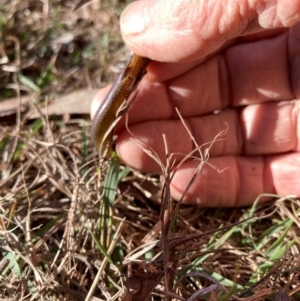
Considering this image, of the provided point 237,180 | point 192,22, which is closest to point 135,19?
point 192,22

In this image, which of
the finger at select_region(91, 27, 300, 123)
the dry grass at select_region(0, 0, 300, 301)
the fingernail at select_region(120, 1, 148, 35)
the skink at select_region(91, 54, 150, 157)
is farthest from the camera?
the finger at select_region(91, 27, 300, 123)

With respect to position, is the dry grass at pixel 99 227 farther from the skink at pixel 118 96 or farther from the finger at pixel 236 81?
the finger at pixel 236 81

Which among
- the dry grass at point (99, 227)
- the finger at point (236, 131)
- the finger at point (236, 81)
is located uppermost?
the finger at point (236, 81)

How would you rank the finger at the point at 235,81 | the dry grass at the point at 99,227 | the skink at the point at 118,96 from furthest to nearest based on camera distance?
the finger at the point at 235,81 < the skink at the point at 118,96 < the dry grass at the point at 99,227

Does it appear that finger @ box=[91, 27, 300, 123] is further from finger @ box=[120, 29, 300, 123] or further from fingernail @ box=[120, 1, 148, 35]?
fingernail @ box=[120, 1, 148, 35]

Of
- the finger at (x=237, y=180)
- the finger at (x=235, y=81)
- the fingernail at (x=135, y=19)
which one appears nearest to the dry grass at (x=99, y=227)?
the finger at (x=237, y=180)

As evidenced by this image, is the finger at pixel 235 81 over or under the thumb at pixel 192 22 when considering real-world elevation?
under

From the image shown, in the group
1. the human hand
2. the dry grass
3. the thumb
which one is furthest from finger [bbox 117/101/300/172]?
the thumb

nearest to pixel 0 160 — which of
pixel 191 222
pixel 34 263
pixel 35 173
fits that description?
pixel 35 173
